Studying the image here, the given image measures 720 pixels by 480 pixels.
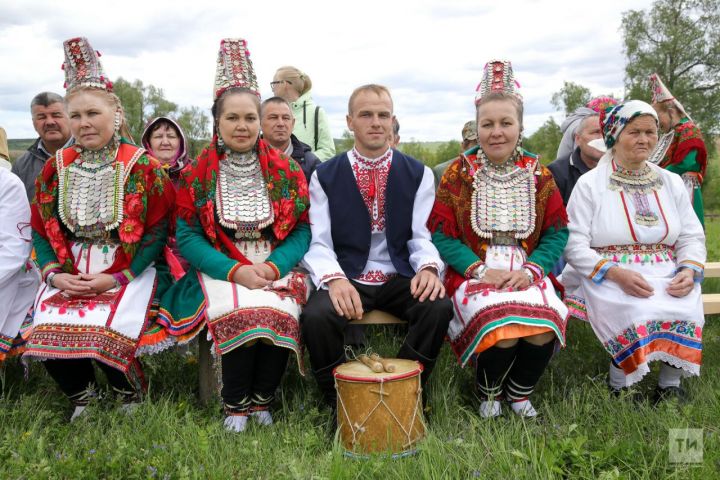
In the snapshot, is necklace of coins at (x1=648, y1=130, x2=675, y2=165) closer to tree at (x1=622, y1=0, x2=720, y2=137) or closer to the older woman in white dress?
the older woman in white dress

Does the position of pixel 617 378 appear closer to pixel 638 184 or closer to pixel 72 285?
pixel 638 184

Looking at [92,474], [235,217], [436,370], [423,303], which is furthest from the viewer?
[436,370]

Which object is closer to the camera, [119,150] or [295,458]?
[295,458]

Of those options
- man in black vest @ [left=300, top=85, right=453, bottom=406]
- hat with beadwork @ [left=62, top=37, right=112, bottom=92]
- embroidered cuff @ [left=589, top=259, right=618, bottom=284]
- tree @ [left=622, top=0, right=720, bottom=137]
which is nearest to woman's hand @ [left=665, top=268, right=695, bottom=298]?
embroidered cuff @ [left=589, top=259, right=618, bottom=284]

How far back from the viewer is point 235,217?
3.64 metres

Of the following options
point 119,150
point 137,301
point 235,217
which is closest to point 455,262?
point 235,217

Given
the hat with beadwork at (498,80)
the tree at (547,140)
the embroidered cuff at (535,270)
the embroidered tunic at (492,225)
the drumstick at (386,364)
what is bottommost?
the drumstick at (386,364)

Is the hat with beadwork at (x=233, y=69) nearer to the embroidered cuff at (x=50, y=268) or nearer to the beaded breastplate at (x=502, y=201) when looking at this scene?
the embroidered cuff at (x=50, y=268)

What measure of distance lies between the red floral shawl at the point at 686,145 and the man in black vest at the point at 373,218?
227 centimetres

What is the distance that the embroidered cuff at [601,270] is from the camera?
371cm

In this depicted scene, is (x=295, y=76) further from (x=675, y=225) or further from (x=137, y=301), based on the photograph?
(x=675, y=225)

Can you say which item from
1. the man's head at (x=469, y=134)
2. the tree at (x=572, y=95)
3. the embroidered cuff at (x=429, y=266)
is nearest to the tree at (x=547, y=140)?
the tree at (x=572, y=95)

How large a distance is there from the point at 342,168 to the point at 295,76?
2.44m

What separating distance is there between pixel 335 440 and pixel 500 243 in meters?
1.61
